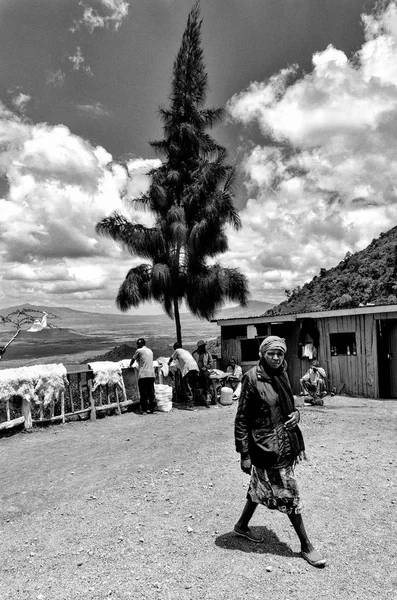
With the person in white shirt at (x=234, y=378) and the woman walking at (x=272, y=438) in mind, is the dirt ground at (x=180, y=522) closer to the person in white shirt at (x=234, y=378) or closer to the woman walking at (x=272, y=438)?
the woman walking at (x=272, y=438)

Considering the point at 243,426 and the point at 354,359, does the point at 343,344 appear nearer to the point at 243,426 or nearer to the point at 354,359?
the point at 354,359

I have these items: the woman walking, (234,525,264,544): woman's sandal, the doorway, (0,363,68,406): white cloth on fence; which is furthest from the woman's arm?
the doorway

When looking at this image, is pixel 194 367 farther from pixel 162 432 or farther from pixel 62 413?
pixel 62 413

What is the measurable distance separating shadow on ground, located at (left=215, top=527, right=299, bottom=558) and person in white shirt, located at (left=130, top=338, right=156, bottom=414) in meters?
7.06

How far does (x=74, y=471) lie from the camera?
22.6 ft

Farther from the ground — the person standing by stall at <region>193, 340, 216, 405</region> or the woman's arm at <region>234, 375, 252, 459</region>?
the woman's arm at <region>234, 375, 252, 459</region>

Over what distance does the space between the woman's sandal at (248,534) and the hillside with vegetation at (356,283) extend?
28.6 metres

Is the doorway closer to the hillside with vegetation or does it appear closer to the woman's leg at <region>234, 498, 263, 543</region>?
the woman's leg at <region>234, 498, 263, 543</region>

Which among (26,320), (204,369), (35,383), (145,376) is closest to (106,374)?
(145,376)

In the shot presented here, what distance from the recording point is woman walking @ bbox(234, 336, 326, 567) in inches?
155

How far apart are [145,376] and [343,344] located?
21.7 feet

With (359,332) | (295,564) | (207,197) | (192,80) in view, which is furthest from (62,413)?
(192,80)

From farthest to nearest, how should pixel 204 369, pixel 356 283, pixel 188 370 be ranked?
1. pixel 356 283
2. pixel 204 369
3. pixel 188 370

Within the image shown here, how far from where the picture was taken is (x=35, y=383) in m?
9.80
